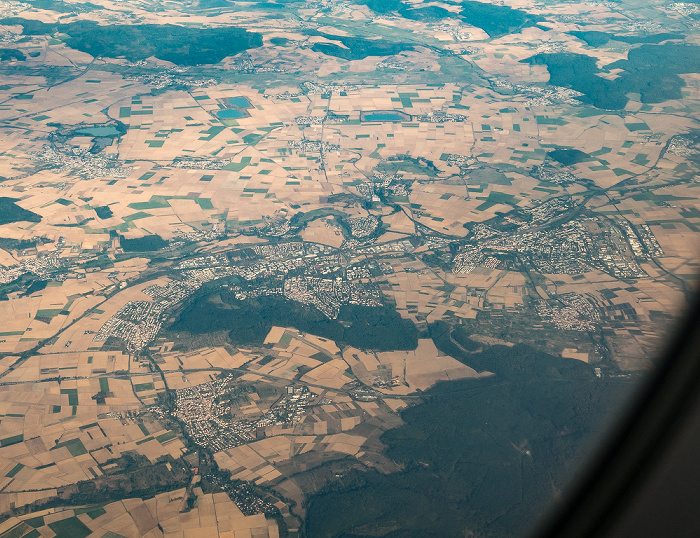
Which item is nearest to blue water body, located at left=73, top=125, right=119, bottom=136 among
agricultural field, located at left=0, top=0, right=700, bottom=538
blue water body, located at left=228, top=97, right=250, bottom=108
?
agricultural field, located at left=0, top=0, right=700, bottom=538

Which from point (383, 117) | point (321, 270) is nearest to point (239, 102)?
point (383, 117)

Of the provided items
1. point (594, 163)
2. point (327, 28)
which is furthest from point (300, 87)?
point (594, 163)

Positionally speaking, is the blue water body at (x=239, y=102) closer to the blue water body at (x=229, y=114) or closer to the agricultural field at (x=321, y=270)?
the agricultural field at (x=321, y=270)

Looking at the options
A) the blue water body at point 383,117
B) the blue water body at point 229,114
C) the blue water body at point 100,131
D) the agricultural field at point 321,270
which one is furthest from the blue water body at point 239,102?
the blue water body at point 383,117

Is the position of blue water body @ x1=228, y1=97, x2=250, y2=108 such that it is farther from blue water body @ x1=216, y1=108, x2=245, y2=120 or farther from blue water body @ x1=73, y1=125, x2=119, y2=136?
blue water body @ x1=73, y1=125, x2=119, y2=136

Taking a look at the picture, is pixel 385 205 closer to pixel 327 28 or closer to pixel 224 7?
pixel 327 28

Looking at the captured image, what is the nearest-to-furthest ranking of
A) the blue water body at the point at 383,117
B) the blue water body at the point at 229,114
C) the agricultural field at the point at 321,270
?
the agricultural field at the point at 321,270, the blue water body at the point at 229,114, the blue water body at the point at 383,117
